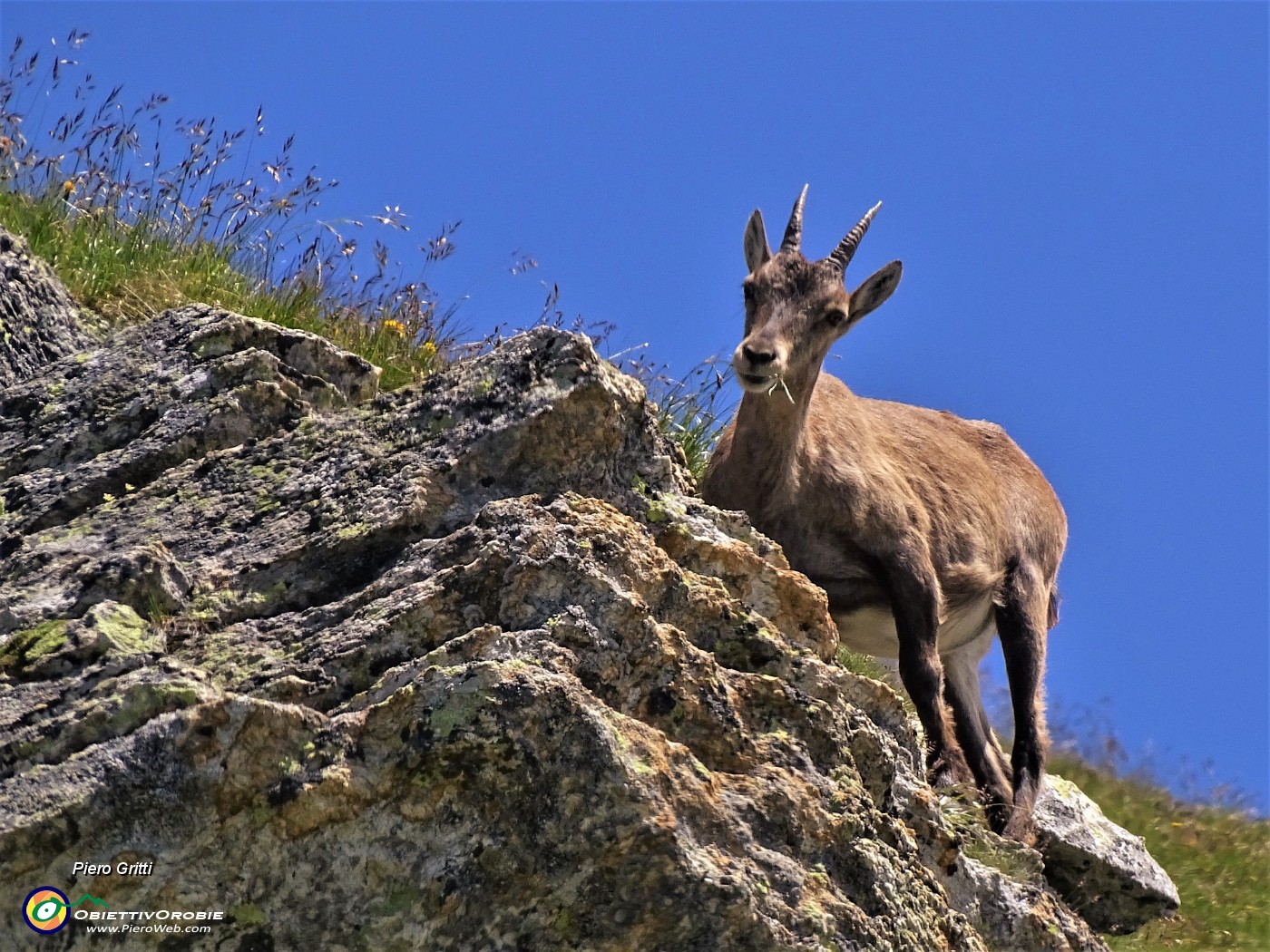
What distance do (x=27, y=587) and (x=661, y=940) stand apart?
2137mm

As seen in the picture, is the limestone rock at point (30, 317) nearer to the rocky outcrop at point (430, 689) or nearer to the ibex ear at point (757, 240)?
the rocky outcrop at point (430, 689)

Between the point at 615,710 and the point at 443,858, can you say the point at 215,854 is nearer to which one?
the point at 443,858

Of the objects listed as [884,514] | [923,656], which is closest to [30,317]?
[884,514]

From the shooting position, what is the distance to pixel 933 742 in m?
7.56

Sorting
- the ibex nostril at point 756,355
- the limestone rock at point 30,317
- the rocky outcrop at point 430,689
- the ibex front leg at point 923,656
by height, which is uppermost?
the ibex nostril at point 756,355

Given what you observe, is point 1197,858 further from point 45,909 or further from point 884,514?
point 45,909

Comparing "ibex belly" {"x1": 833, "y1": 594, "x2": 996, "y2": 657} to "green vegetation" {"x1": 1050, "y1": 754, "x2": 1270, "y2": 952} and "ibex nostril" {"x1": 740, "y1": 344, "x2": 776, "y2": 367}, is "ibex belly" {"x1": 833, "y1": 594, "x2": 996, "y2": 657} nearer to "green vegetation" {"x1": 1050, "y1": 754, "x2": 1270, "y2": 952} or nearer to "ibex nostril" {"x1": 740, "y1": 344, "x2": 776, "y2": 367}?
"ibex nostril" {"x1": 740, "y1": 344, "x2": 776, "y2": 367}

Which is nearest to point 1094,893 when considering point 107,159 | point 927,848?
point 927,848

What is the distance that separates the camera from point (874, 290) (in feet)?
27.6

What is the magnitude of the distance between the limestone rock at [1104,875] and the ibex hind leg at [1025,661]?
0.71 m

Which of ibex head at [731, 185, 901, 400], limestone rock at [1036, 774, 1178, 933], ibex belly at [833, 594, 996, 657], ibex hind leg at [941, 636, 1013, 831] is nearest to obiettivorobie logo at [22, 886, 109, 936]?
ibex head at [731, 185, 901, 400]

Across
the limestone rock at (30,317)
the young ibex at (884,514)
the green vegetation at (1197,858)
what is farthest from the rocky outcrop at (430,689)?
the green vegetation at (1197,858)

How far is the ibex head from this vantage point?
24.2 feet

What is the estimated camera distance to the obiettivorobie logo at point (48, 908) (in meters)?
3.48
